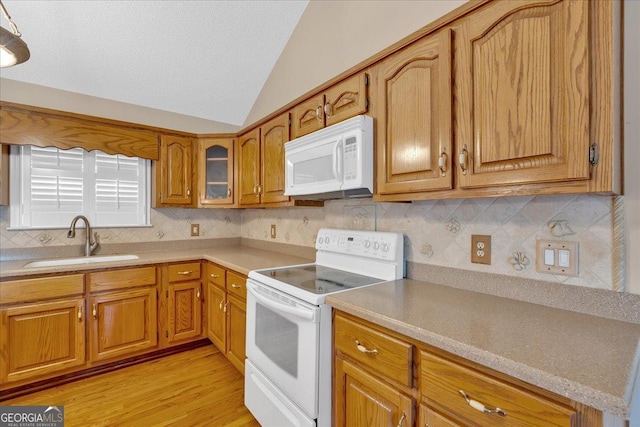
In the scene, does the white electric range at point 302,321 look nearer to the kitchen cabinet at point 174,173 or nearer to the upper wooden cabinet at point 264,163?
the upper wooden cabinet at point 264,163

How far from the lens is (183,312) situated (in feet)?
8.29

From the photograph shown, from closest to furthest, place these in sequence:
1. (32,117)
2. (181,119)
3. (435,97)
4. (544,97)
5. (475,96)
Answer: (544,97)
(475,96)
(435,97)
(32,117)
(181,119)

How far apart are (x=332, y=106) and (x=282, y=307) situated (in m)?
1.12

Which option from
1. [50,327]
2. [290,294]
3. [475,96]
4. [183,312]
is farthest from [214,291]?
[475,96]

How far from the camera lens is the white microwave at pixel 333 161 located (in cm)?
146

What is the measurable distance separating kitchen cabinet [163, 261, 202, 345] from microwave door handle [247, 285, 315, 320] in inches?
42.0

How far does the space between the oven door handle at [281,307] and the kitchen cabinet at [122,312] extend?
1.15 metres

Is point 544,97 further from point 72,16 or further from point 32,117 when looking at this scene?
point 32,117

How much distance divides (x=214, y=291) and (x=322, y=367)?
1464 millimetres

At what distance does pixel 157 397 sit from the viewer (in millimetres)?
1962

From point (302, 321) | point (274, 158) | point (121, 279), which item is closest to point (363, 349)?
point (302, 321)

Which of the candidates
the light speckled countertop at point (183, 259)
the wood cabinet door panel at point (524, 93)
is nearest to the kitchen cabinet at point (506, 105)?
Result: the wood cabinet door panel at point (524, 93)

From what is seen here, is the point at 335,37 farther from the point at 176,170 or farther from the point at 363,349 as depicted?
the point at 363,349

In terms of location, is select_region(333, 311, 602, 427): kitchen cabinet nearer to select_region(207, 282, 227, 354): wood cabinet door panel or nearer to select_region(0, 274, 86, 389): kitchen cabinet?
select_region(207, 282, 227, 354): wood cabinet door panel
